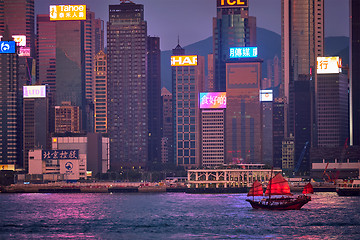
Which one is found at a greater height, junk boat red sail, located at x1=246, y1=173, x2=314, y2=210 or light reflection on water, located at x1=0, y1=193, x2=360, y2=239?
junk boat red sail, located at x1=246, y1=173, x2=314, y2=210

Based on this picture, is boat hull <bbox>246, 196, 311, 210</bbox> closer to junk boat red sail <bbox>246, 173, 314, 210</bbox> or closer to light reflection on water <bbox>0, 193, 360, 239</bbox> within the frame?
junk boat red sail <bbox>246, 173, 314, 210</bbox>

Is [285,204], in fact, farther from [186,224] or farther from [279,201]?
[186,224]

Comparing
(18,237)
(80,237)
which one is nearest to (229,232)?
(80,237)

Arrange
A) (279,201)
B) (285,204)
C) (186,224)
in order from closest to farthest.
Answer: (186,224) < (285,204) < (279,201)

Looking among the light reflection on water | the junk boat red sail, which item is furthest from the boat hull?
the light reflection on water

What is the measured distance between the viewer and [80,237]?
146 m

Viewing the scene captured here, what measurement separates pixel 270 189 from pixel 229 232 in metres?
44.3

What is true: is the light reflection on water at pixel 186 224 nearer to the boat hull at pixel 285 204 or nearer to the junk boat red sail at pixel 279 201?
the boat hull at pixel 285 204

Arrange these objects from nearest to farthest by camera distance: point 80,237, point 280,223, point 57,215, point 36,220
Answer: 1. point 80,237
2. point 280,223
3. point 36,220
4. point 57,215

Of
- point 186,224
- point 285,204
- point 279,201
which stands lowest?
point 186,224

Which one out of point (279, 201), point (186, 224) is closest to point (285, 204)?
point (279, 201)

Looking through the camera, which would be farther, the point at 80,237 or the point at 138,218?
the point at 138,218

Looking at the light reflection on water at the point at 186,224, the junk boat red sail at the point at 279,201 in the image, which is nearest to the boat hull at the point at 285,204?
the junk boat red sail at the point at 279,201

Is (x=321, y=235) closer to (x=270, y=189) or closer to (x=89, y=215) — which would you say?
(x=270, y=189)
